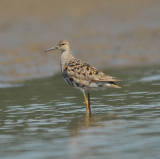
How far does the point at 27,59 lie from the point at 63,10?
4.90 metres

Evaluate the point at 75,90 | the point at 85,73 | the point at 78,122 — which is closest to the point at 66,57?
the point at 85,73

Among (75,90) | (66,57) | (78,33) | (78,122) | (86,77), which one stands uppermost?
(78,33)

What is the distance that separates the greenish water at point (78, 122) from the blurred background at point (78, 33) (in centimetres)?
349

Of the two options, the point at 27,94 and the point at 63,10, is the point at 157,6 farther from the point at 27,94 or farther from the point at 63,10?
the point at 27,94

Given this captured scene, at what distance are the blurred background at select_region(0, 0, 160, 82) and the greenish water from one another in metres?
3.49

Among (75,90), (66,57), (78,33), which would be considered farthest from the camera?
(78,33)

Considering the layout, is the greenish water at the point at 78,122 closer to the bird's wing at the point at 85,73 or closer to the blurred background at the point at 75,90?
the blurred background at the point at 75,90

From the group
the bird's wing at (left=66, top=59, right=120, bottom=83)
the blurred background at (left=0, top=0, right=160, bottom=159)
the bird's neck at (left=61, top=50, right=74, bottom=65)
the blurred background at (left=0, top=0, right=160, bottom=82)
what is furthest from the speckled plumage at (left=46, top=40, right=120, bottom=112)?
the blurred background at (left=0, top=0, right=160, bottom=82)

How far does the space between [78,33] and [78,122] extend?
1161 cm

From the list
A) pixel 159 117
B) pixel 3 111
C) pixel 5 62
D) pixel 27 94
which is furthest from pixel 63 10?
pixel 159 117

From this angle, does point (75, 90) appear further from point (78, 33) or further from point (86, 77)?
point (78, 33)

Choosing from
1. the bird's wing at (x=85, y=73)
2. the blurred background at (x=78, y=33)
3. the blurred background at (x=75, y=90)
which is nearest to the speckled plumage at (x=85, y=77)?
the bird's wing at (x=85, y=73)

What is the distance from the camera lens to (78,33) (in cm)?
2092

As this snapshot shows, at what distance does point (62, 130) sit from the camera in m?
8.91
